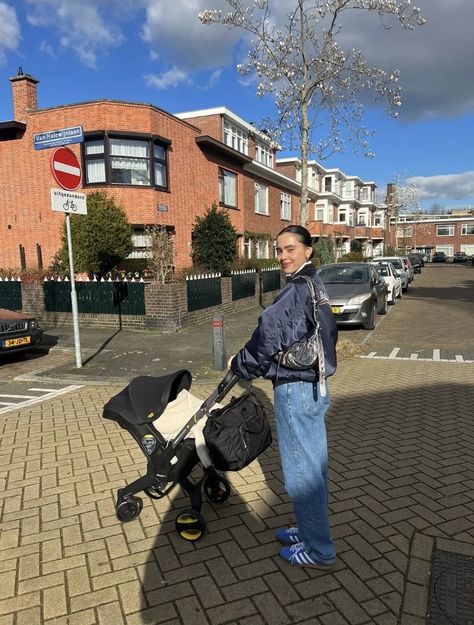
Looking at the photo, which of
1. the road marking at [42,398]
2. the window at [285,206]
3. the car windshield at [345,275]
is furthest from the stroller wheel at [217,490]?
the window at [285,206]

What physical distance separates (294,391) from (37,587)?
180 cm

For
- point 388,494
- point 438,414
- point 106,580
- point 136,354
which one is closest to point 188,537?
point 106,580

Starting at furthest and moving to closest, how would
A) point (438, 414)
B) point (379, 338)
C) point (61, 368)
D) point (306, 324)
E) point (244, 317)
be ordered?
point (244, 317) < point (379, 338) < point (61, 368) < point (438, 414) < point (306, 324)

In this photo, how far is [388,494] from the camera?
3.39 metres

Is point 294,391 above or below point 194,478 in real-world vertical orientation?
above

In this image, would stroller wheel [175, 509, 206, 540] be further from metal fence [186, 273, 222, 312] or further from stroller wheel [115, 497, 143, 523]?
metal fence [186, 273, 222, 312]

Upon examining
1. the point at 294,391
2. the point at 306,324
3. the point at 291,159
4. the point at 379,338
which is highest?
the point at 291,159

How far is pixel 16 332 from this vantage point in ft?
26.0

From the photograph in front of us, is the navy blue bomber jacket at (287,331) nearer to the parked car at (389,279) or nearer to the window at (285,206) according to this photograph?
the parked car at (389,279)

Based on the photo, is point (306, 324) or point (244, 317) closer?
point (306, 324)

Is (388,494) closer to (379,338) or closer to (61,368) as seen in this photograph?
(61,368)

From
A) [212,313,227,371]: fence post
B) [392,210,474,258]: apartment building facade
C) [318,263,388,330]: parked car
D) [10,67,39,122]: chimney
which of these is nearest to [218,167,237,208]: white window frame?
[10,67,39,122]: chimney

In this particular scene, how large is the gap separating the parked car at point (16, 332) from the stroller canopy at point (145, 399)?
18.5 ft

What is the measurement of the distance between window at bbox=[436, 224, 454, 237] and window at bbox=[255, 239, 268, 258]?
2764 inches
